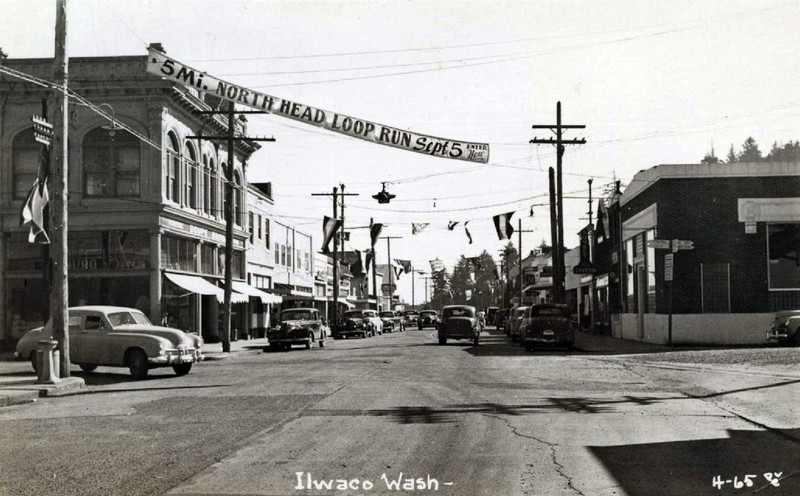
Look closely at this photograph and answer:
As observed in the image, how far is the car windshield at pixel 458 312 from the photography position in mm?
38250

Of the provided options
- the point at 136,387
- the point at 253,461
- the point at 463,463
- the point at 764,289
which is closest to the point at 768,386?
the point at 463,463

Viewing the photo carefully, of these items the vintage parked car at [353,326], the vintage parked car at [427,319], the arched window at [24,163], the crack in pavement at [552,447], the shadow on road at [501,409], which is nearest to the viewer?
the crack in pavement at [552,447]

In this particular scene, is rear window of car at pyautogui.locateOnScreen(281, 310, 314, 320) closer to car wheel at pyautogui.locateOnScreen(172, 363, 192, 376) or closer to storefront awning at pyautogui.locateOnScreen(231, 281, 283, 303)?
storefront awning at pyautogui.locateOnScreen(231, 281, 283, 303)

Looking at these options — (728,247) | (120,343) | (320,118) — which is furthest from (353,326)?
(320,118)

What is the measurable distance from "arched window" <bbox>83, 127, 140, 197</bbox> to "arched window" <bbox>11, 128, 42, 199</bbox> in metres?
2.14

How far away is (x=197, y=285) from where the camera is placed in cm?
3756

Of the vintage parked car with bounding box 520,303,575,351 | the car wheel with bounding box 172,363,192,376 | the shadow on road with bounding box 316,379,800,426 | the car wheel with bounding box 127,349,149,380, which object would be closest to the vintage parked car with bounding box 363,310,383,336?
the vintage parked car with bounding box 520,303,575,351

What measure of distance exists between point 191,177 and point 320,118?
26.4 metres

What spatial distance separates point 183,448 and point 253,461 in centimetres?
137

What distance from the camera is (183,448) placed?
9797 millimetres

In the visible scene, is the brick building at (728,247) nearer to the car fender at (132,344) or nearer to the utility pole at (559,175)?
the utility pole at (559,175)

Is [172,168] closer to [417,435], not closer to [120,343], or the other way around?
[120,343]

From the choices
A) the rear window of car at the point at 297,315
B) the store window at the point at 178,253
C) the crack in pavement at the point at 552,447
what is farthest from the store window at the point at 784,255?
the store window at the point at 178,253

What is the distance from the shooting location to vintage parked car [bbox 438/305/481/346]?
3725 centimetres
